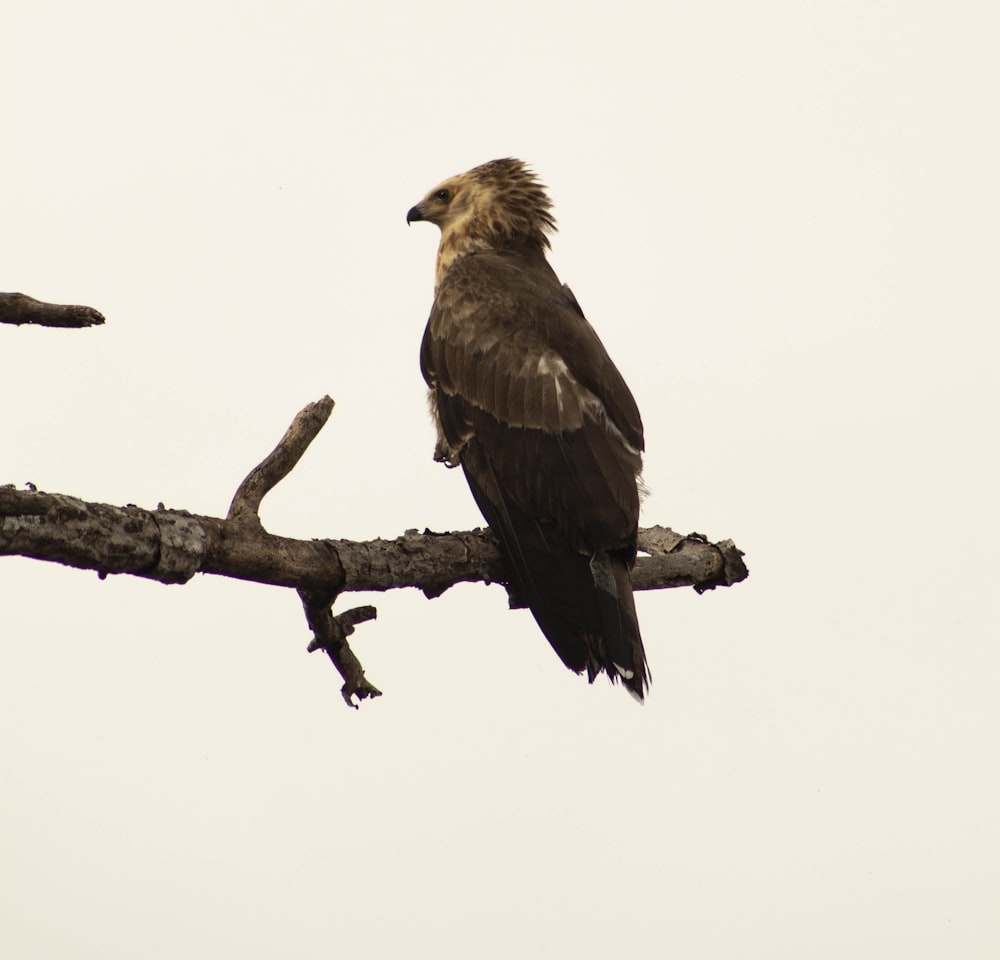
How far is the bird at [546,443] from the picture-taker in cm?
566

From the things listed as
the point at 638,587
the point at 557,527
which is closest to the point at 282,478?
the point at 557,527

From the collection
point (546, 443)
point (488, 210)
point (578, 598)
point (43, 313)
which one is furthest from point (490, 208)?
point (43, 313)

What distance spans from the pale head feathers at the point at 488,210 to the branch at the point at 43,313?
3.63m

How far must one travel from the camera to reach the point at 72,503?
3.96 meters

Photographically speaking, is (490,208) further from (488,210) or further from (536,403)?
(536,403)

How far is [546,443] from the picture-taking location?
5.96m

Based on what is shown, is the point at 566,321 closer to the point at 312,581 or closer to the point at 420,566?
the point at 420,566

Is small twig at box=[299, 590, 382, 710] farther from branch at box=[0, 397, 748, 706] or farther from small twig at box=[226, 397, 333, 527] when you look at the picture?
small twig at box=[226, 397, 333, 527]

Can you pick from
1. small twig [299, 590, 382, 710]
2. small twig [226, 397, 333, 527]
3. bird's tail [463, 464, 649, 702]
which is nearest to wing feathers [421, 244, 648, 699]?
bird's tail [463, 464, 649, 702]

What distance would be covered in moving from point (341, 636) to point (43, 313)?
2109 millimetres

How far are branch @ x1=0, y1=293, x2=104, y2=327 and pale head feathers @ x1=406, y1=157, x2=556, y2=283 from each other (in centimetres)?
363

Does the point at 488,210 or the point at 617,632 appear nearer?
the point at 617,632

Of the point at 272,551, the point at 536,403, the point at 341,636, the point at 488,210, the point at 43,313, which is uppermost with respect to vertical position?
the point at 488,210

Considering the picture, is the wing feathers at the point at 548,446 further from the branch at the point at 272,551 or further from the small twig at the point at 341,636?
the small twig at the point at 341,636
